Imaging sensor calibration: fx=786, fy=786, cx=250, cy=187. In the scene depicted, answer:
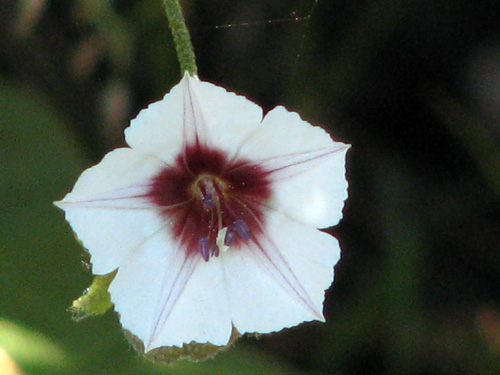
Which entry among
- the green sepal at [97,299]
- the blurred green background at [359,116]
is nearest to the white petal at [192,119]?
the green sepal at [97,299]

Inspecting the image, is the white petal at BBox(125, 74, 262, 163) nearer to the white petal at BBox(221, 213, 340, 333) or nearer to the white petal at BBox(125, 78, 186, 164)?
the white petal at BBox(125, 78, 186, 164)

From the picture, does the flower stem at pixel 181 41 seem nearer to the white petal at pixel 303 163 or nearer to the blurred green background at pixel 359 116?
the white petal at pixel 303 163

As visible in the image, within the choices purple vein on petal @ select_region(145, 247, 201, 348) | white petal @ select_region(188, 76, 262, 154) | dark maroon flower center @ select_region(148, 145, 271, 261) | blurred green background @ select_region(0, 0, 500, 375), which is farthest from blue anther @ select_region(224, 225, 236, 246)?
blurred green background @ select_region(0, 0, 500, 375)

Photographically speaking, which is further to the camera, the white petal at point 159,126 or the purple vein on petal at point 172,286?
the purple vein on petal at point 172,286

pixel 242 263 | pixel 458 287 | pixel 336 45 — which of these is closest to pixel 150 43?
pixel 336 45

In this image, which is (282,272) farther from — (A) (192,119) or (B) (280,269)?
(A) (192,119)

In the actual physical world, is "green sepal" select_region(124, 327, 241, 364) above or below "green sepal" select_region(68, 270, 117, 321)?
below
